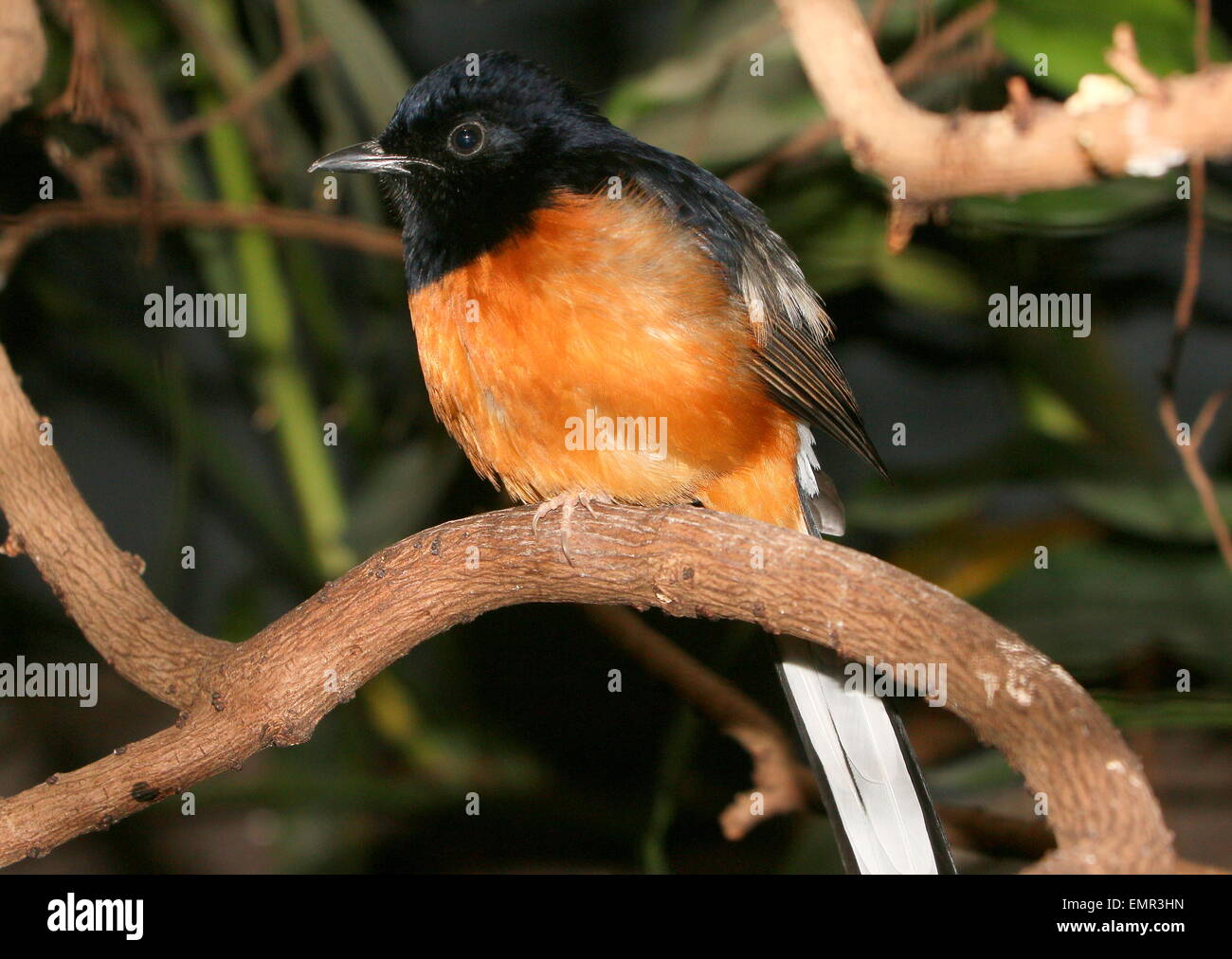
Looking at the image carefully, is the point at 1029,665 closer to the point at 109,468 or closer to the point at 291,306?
the point at 291,306

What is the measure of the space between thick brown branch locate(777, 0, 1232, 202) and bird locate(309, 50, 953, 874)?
2.37 feet

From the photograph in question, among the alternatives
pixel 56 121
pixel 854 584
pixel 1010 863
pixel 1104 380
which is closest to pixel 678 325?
pixel 854 584

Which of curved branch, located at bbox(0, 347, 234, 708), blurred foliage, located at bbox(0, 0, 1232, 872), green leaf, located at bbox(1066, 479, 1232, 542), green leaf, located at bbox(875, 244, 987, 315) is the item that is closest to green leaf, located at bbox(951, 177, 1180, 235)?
blurred foliage, located at bbox(0, 0, 1232, 872)

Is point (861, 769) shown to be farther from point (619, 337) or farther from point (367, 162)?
point (367, 162)

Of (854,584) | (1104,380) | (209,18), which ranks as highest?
(209,18)

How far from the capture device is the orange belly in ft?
7.93

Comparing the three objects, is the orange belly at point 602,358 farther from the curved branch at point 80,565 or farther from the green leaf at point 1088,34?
the green leaf at point 1088,34

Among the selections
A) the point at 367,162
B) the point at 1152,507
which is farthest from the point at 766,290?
the point at 1152,507

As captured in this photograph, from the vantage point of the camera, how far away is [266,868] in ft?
14.2

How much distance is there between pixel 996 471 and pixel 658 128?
1.64 meters

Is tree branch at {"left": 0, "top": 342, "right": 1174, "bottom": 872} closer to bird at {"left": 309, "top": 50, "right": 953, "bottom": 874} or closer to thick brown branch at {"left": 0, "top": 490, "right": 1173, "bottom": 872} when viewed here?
thick brown branch at {"left": 0, "top": 490, "right": 1173, "bottom": 872}

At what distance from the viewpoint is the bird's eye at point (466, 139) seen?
2.75 meters

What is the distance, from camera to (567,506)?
2363 mm

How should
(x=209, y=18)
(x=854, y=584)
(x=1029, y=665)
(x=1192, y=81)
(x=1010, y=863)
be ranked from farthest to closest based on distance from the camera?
(x=209, y=18)
(x=1010, y=863)
(x=854, y=584)
(x=1029, y=665)
(x=1192, y=81)
